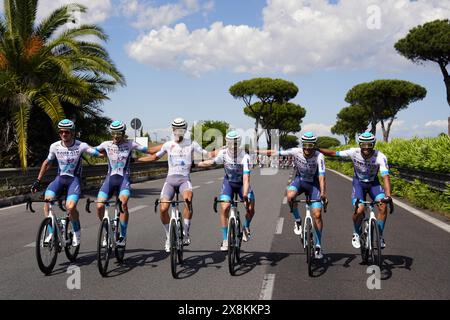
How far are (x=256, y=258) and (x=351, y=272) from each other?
1.50m

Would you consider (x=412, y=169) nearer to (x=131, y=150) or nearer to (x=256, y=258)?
(x=256, y=258)

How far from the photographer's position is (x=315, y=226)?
23.7 feet

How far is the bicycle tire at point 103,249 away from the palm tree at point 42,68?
413 inches

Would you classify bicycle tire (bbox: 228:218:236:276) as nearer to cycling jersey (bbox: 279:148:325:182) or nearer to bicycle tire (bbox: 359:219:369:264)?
cycling jersey (bbox: 279:148:325:182)

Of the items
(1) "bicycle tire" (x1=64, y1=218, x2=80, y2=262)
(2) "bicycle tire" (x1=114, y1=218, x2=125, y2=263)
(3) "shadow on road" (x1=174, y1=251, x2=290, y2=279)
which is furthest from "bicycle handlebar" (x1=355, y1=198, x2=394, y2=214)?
(1) "bicycle tire" (x1=64, y1=218, x2=80, y2=262)

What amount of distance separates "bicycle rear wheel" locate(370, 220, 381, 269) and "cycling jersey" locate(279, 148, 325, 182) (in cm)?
115

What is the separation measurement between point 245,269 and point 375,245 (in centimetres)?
174

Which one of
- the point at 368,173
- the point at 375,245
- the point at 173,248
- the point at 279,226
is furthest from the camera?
the point at 279,226

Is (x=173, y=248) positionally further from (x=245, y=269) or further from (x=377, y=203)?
(x=377, y=203)

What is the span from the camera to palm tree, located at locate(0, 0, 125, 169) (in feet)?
54.5

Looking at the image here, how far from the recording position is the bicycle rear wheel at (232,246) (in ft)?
20.9

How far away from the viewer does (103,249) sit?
6523 millimetres

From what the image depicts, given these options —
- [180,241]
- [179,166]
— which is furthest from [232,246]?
[179,166]
